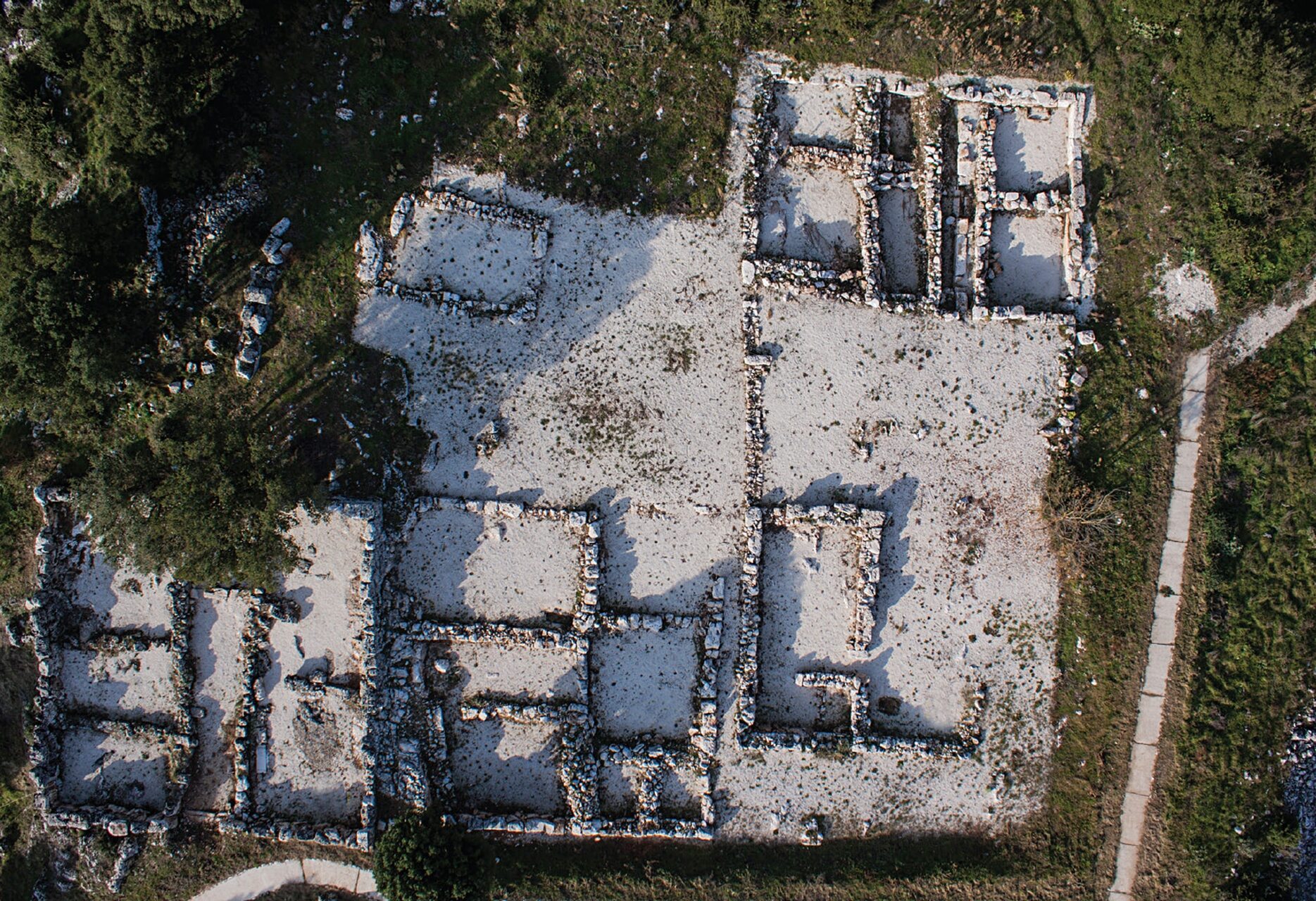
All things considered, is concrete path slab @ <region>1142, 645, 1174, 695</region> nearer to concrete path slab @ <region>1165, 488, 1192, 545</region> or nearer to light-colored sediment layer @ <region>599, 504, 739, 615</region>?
concrete path slab @ <region>1165, 488, 1192, 545</region>

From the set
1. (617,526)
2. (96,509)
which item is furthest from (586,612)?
(96,509)

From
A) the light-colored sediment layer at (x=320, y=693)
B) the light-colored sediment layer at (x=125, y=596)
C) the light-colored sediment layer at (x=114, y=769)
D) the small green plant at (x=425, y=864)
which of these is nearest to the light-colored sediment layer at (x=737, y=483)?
the small green plant at (x=425, y=864)

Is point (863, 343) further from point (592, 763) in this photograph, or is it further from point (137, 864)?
point (137, 864)

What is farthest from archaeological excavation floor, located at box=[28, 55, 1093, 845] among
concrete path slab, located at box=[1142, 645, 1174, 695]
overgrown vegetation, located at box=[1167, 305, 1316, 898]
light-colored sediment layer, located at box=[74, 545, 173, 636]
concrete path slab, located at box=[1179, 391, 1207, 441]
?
overgrown vegetation, located at box=[1167, 305, 1316, 898]

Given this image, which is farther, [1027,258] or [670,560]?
[1027,258]

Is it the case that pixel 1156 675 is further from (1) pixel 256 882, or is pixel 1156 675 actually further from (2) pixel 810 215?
(1) pixel 256 882

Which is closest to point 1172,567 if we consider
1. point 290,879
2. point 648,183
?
point 648,183
